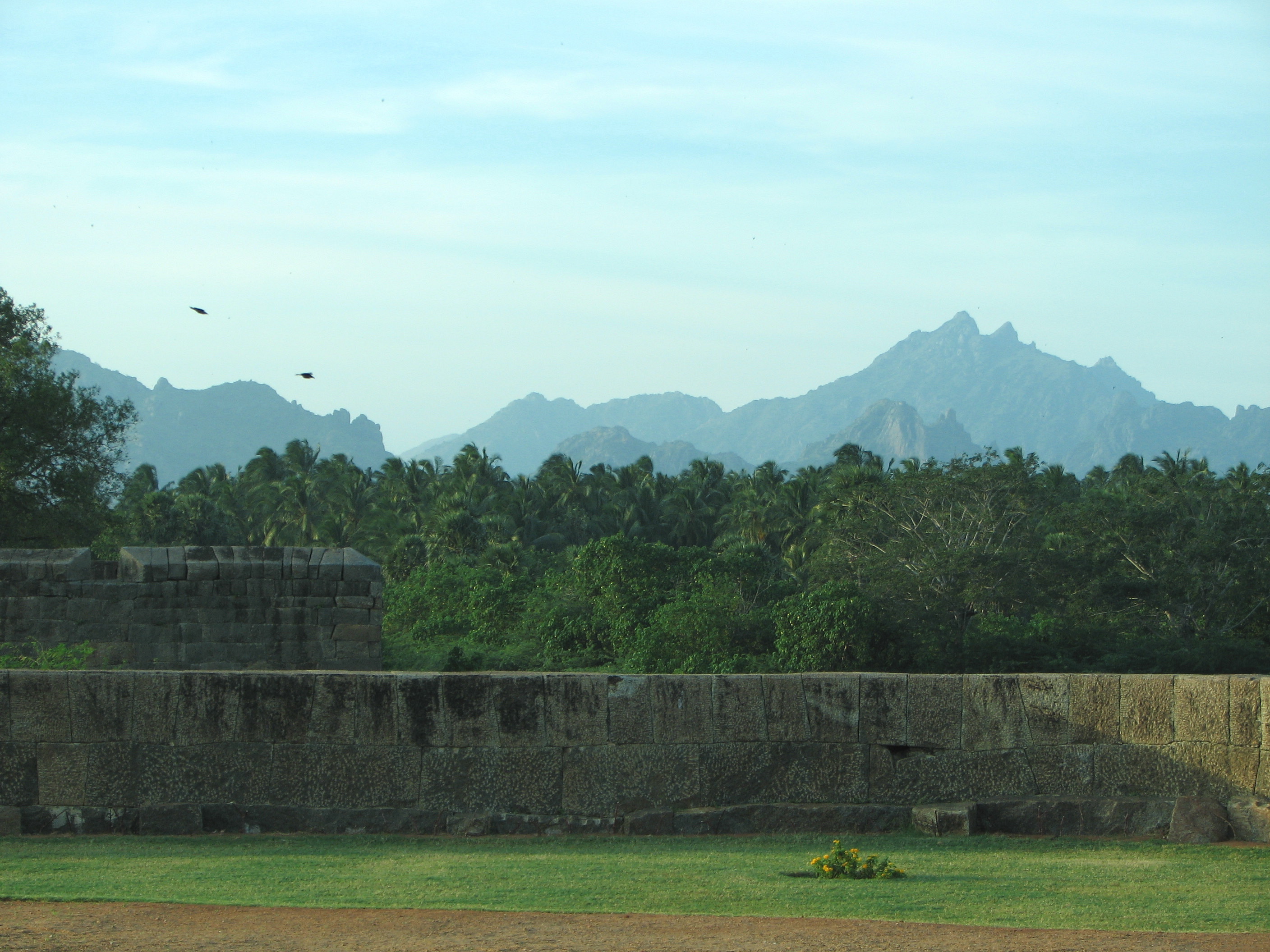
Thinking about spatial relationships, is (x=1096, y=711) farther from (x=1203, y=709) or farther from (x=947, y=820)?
(x=947, y=820)

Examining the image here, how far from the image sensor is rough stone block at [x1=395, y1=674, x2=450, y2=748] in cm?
675

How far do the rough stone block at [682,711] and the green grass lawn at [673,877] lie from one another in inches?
22.7

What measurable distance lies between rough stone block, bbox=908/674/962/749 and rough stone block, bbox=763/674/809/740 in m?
0.62

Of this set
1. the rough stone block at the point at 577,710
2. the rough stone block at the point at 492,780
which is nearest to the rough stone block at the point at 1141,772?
the rough stone block at the point at 577,710

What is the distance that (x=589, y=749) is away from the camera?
6.73 m

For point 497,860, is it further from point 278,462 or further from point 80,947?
point 278,462

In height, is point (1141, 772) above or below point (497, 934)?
above

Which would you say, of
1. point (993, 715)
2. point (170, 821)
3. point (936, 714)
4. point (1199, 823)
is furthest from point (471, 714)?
point (1199, 823)

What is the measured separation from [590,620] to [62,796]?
12070 mm

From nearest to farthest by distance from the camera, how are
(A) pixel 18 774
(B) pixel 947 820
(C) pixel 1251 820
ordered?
(C) pixel 1251 820 → (B) pixel 947 820 → (A) pixel 18 774

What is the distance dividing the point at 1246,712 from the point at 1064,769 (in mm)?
1016

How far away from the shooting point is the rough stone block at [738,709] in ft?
22.2

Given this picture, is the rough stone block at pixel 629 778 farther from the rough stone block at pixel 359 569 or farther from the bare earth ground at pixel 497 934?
the rough stone block at pixel 359 569

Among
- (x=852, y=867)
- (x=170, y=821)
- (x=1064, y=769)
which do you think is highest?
(x=1064, y=769)
